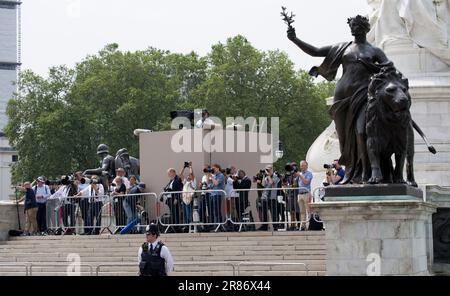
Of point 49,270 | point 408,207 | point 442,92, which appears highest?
point 442,92

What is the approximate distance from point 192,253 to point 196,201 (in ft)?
8.23

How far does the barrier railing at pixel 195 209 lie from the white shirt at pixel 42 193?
3911mm

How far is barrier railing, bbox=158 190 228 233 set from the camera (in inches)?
1009

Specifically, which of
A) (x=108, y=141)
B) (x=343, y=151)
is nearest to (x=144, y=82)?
(x=108, y=141)

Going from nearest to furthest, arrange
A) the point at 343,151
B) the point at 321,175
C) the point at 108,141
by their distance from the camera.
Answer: the point at 343,151 → the point at 321,175 → the point at 108,141

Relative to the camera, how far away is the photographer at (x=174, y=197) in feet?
86.3

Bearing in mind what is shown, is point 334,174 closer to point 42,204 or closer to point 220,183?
point 220,183

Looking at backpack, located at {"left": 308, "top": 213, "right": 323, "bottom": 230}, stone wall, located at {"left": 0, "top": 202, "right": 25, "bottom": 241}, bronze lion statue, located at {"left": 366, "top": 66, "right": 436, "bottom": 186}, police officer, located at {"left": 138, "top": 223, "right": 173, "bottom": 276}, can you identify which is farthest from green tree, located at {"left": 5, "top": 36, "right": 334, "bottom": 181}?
police officer, located at {"left": 138, "top": 223, "right": 173, "bottom": 276}

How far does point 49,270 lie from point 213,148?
6556mm

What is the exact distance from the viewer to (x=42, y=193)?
2906 centimetres
